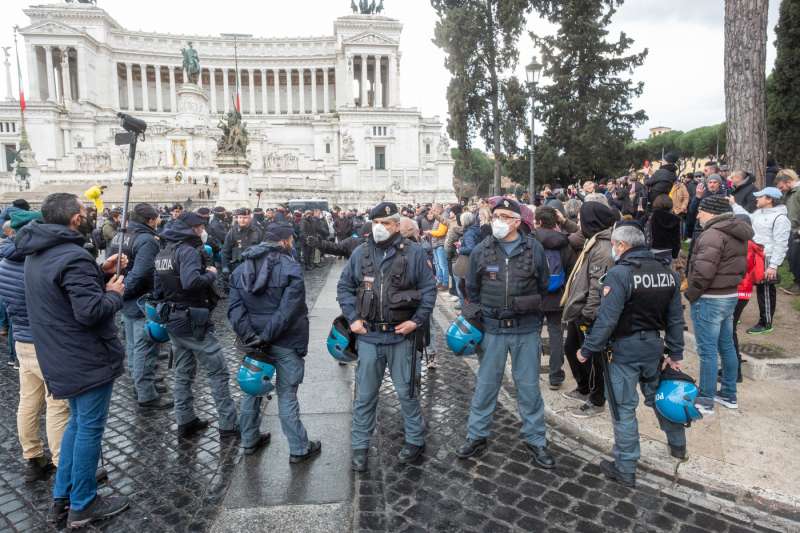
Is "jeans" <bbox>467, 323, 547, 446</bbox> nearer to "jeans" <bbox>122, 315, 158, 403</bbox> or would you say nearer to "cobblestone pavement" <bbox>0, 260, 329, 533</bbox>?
"cobblestone pavement" <bbox>0, 260, 329, 533</bbox>

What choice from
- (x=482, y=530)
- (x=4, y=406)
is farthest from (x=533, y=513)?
(x=4, y=406)

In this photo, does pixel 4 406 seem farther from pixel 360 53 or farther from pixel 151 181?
pixel 360 53

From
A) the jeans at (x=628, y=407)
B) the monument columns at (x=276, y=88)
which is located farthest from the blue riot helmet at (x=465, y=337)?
the monument columns at (x=276, y=88)

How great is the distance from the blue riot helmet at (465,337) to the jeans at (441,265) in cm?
721

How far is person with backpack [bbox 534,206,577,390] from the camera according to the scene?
18.9 ft

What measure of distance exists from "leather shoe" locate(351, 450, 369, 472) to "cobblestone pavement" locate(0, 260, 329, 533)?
1080 millimetres

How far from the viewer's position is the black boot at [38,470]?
173 inches

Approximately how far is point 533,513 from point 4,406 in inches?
239

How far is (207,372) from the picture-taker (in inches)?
194

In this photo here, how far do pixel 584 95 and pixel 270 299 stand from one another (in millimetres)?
23618

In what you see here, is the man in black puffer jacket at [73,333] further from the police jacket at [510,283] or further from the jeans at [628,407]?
the jeans at [628,407]

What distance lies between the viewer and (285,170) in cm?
4556

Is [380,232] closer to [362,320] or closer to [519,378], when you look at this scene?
[362,320]

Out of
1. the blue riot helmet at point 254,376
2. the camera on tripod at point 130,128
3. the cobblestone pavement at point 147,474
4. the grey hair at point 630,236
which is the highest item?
the camera on tripod at point 130,128
